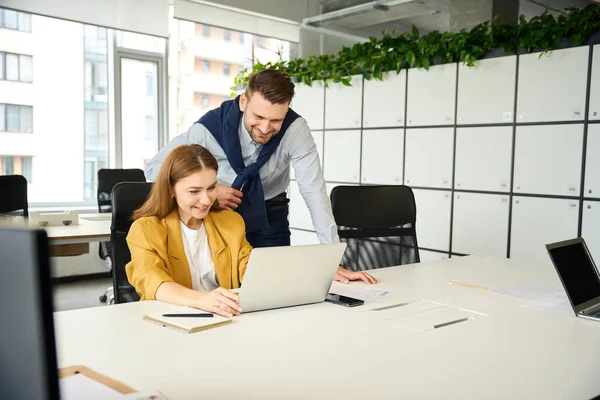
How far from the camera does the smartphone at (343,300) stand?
5.19ft

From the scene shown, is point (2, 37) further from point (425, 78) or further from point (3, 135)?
point (425, 78)

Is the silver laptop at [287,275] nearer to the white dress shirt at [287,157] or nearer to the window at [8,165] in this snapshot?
the white dress shirt at [287,157]

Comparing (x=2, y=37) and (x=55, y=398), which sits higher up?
(x=2, y=37)

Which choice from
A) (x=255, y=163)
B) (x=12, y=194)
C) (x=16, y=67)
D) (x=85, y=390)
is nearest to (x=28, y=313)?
(x=85, y=390)

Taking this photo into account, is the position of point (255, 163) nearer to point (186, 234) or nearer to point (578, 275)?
point (186, 234)

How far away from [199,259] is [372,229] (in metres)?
0.90

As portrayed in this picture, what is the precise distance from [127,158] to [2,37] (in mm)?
1475

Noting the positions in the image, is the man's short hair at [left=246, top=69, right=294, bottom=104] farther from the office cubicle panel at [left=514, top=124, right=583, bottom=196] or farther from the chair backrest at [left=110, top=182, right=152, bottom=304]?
the office cubicle panel at [left=514, top=124, right=583, bottom=196]

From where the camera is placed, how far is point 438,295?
1.76 m

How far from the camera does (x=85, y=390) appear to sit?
92 centimetres

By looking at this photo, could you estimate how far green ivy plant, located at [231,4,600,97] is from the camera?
313cm

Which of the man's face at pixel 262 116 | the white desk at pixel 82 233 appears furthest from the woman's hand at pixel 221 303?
the white desk at pixel 82 233

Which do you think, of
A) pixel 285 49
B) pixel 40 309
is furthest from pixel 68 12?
pixel 40 309

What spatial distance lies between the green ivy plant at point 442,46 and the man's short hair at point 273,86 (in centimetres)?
205
